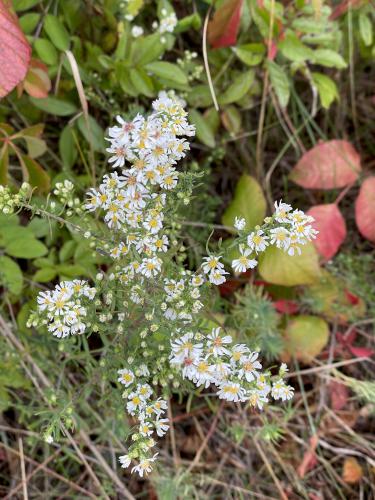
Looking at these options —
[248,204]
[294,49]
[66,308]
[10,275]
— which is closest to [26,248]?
[10,275]

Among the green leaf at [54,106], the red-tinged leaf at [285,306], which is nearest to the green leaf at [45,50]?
the green leaf at [54,106]

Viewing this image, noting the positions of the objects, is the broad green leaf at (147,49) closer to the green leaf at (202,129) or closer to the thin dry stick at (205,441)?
the green leaf at (202,129)

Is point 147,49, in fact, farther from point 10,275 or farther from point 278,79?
point 10,275

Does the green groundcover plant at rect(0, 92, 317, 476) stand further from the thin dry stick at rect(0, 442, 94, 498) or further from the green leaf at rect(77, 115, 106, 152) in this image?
the thin dry stick at rect(0, 442, 94, 498)

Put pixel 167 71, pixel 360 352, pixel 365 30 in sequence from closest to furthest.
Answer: pixel 167 71, pixel 365 30, pixel 360 352

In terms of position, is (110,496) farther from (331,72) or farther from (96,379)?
(331,72)

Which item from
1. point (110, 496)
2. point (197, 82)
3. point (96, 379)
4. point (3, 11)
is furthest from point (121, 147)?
point (110, 496)

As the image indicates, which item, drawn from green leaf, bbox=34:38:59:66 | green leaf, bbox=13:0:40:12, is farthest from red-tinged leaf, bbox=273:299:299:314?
green leaf, bbox=13:0:40:12
